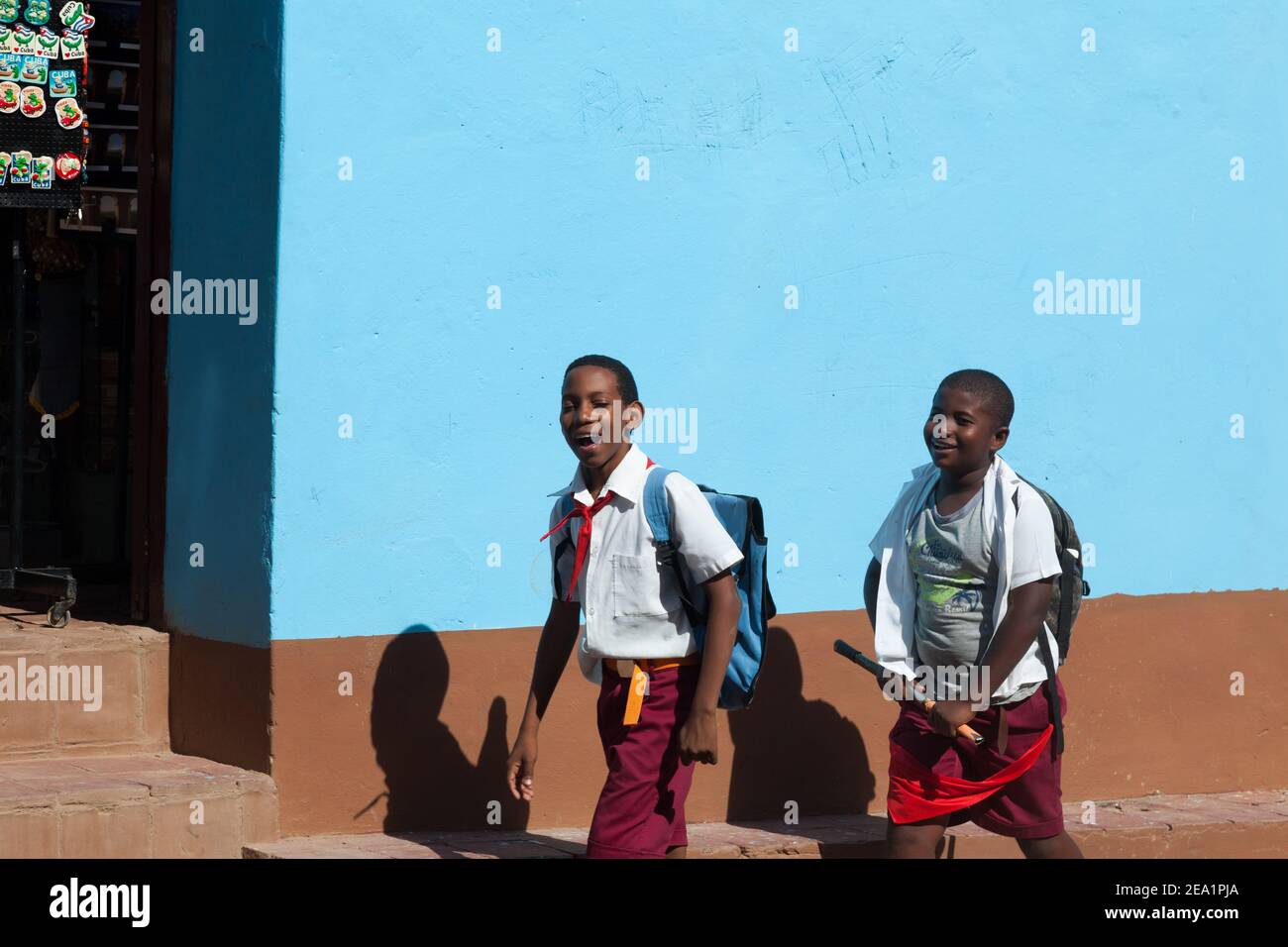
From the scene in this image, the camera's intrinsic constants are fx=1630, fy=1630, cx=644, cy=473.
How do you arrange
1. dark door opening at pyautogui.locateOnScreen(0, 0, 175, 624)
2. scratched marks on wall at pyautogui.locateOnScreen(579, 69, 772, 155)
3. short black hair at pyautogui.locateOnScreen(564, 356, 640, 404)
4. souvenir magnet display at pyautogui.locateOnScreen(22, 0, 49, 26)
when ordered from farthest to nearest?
dark door opening at pyautogui.locateOnScreen(0, 0, 175, 624), souvenir magnet display at pyautogui.locateOnScreen(22, 0, 49, 26), scratched marks on wall at pyautogui.locateOnScreen(579, 69, 772, 155), short black hair at pyautogui.locateOnScreen(564, 356, 640, 404)

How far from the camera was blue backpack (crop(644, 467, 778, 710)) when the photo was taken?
181 inches

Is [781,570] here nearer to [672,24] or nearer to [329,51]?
[672,24]

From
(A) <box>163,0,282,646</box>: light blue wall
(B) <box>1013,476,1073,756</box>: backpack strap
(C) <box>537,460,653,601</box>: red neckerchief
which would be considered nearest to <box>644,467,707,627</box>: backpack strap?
(C) <box>537,460,653,601</box>: red neckerchief

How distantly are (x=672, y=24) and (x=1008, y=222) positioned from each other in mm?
1587

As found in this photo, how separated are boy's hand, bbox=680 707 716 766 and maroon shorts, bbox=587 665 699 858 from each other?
0.10 metres

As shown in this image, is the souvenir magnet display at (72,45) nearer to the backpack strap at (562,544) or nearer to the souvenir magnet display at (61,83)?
the souvenir magnet display at (61,83)

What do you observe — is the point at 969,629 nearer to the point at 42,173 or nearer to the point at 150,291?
the point at 150,291

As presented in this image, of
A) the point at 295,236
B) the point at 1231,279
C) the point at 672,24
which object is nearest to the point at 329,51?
the point at 295,236

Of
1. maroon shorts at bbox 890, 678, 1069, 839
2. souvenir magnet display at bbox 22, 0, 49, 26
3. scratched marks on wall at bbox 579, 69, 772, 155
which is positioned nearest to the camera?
maroon shorts at bbox 890, 678, 1069, 839

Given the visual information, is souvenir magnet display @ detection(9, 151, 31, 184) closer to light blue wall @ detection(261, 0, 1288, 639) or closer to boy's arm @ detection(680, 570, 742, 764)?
light blue wall @ detection(261, 0, 1288, 639)

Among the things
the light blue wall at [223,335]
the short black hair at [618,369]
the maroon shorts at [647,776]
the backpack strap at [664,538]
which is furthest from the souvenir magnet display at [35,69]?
the maroon shorts at [647,776]

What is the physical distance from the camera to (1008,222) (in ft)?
21.6

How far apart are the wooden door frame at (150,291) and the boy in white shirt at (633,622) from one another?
219 cm
